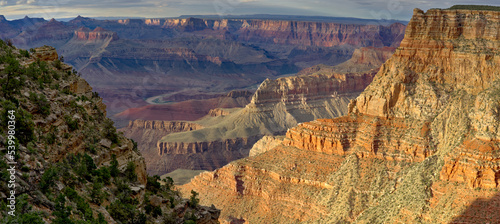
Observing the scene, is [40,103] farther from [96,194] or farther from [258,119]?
[258,119]

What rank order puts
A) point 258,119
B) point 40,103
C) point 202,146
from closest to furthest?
point 40,103 → point 202,146 → point 258,119

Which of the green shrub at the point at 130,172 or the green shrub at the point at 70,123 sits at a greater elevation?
the green shrub at the point at 70,123

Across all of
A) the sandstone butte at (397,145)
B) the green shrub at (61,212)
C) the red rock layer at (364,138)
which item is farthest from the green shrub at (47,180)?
the red rock layer at (364,138)

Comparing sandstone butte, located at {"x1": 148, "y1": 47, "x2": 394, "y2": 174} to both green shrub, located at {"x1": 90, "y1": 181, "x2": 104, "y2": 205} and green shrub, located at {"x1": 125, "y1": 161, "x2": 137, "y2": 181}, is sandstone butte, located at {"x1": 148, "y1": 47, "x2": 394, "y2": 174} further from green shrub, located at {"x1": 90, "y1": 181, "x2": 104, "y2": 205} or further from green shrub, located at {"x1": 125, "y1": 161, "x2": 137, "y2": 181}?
green shrub, located at {"x1": 90, "y1": 181, "x2": 104, "y2": 205}

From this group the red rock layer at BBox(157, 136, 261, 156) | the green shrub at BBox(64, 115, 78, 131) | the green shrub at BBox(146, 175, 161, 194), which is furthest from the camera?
the red rock layer at BBox(157, 136, 261, 156)

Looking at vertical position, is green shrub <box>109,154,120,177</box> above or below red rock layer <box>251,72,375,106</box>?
above

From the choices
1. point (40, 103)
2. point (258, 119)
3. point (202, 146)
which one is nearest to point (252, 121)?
point (258, 119)

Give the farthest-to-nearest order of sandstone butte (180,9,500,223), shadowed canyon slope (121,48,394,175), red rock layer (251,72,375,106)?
red rock layer (251,72,375,106) → shadowed canyon slope (121,48,394,175) → sandstone butte (180,9,500,223)

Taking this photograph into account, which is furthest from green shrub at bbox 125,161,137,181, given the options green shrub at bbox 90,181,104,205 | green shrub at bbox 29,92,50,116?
green shrub at bbox 29,92,50,116

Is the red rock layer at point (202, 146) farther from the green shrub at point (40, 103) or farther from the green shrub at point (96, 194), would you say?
the green shrub at point (96, 194)
